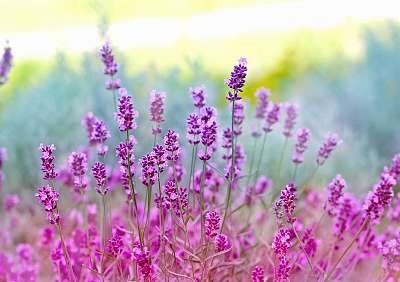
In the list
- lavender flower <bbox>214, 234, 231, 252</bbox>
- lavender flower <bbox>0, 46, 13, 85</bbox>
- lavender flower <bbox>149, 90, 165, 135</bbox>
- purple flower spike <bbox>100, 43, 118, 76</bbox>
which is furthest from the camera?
lavender flower <bbox>0, 46, 13, 85</bbox>

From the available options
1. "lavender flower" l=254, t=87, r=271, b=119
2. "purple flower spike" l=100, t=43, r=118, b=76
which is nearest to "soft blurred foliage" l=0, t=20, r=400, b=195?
"lavender flower" l=254, t=87, r=271, b=119

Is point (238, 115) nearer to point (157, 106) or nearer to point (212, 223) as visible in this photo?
point (157, 106)

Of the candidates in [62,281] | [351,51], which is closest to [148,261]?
[62,281]

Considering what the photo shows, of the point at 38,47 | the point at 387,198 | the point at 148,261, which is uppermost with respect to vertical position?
the point at 387,198

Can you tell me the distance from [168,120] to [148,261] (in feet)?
9.05

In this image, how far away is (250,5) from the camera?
12906mm

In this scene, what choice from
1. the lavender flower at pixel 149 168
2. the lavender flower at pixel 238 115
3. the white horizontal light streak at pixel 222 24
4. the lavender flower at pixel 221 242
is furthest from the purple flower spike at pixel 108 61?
the white horizontal light streak at pixel 222 24

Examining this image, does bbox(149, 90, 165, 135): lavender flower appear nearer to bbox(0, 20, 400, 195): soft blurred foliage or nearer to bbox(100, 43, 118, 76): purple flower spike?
bbox(100, 43, 118, 76): purple flower spike

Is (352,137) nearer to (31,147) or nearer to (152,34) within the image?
(31,147)

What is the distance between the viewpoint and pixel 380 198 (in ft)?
6.73

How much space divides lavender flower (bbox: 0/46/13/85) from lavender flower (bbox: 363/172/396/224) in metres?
1.51

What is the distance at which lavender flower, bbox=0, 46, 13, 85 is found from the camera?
2891 mm

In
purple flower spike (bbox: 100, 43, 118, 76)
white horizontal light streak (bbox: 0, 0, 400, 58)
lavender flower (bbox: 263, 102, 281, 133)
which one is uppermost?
purple flower spike (bbox: 100, 43, 118, 76)

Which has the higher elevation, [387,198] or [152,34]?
[387,198]
